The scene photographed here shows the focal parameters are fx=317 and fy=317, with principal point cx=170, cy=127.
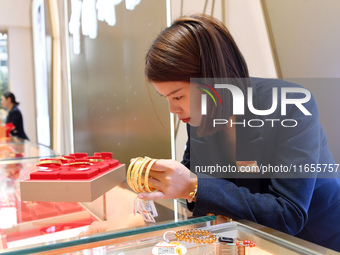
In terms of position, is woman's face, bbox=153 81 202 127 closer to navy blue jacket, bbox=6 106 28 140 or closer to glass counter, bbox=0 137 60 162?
glass counter, bbox=0 137 60 162

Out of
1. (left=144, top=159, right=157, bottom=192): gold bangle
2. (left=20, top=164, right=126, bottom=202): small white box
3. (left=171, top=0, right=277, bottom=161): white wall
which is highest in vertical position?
(left=171, top=0, right=277, bottom=161): white wall

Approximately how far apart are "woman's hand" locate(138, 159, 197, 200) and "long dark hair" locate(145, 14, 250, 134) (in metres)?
0.29

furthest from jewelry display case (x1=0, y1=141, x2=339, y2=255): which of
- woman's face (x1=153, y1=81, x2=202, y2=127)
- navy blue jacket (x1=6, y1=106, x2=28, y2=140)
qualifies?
navy blue jacket (x1=6, y1=106, x2=28, y2=140)

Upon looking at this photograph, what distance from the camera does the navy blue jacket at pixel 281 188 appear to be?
2.40 feet

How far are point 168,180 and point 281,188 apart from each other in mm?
293

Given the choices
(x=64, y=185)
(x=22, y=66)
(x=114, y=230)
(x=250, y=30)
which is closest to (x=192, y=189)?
(x=114, y=230)

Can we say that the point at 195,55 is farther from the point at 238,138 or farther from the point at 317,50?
the point at 317,50

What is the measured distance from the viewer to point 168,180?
686 millimetres

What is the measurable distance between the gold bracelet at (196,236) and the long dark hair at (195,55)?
0.42 metres

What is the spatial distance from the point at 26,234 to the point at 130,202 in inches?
9.8

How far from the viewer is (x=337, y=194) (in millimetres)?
976

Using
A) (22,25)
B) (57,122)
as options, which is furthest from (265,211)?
(22,25)

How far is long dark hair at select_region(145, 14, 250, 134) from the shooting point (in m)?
0.86

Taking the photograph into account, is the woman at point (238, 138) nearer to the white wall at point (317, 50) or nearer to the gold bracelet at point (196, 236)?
the gold bracelet at point (196, 236)
